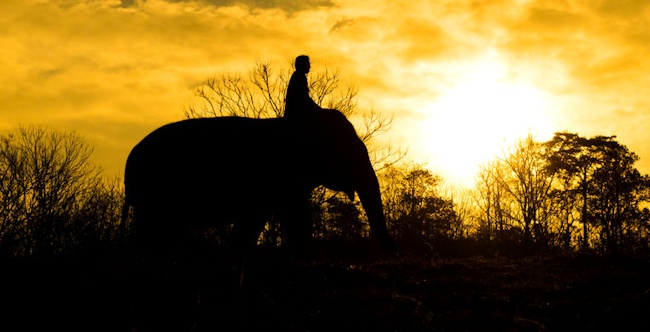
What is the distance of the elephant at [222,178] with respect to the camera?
11445 millimetres

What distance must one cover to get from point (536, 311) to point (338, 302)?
173cm

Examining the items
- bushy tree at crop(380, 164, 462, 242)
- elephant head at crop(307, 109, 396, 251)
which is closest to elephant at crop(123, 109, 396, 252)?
elephant head at crop(307, 109, 396, 251)

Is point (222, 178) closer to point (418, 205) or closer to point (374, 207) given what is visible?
point (374, 207)

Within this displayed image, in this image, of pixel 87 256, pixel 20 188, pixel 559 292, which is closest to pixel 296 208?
pixel 87 256

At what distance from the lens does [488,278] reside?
7297 millimetres

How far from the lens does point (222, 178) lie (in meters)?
11.5

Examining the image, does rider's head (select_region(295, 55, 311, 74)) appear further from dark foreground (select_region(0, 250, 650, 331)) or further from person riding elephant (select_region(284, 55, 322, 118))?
dark foreground (select_region(0, 250, 650, 331))

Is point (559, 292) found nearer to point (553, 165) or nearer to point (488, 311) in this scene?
point (488, 311)

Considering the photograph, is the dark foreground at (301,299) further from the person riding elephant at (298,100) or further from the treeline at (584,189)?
the treeline at (584,189)

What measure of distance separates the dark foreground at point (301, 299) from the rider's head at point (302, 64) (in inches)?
230

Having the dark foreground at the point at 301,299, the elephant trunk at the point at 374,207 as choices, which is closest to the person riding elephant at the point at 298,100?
the elephant trunk at the point at 374,207

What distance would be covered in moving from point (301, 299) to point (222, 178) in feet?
20.5

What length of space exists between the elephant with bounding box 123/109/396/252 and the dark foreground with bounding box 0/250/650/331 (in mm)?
4060

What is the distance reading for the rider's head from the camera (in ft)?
40.8
